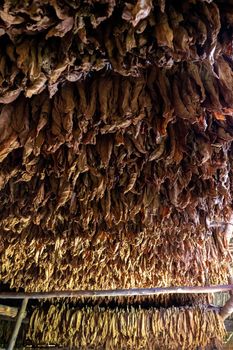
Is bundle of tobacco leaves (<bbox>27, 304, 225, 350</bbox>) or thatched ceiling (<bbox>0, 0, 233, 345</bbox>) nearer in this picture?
thatched ceiling (<bbox>0, 0, 233, 345</bbox>)

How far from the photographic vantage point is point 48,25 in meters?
1.32

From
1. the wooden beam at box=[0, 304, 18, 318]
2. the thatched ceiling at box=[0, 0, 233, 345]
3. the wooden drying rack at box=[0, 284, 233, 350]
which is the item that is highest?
the thatched ceiling at box=[0, 0, 233, 345]

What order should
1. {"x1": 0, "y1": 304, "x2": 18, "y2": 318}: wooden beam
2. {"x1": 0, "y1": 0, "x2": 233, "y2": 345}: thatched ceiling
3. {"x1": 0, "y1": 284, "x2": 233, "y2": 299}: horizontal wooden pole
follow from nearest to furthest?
{"x1": 0, "y1": 0, "x2": 233, "y2": 345}: thatched ceiling < {"x1": 0, "y1": 284, "x2": 233, "y2": 299}: horizontal wooden pole < {"x1": 0, "y1": 304, "x2": 18, "y2": 318}: wooden beam

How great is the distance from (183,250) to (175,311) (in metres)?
2.49

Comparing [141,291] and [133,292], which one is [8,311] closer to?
[133,292]

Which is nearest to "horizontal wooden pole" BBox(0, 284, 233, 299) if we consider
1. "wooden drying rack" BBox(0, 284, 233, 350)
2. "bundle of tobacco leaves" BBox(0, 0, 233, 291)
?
"wooden drying rack" BBox(0, 284, 233, 350)

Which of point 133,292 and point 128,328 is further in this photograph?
point 128,328

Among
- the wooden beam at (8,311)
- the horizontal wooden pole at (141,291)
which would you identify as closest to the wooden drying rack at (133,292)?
the horizontal wooden pole at (141,291)

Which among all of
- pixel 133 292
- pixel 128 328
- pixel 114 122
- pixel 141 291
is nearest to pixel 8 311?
pixel 128 328

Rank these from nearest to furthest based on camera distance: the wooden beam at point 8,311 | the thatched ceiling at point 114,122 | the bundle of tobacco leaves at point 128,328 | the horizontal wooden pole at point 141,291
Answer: the thatched ceiling at point 114,122
the horizontal wooden pole at point 141,291
the wooden beam at point 8,311
the bundle of tobacco leaves at point 128,328

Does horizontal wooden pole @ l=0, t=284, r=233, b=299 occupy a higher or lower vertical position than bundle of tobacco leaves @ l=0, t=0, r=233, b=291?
lower

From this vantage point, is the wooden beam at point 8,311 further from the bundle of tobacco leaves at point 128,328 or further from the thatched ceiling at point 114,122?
the thatched ceiling at point 114,122

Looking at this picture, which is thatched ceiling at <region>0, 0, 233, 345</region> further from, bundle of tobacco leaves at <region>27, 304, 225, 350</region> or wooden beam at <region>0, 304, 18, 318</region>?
bundle of tobacco leaves at <region>27, 304, 225, 350</region>

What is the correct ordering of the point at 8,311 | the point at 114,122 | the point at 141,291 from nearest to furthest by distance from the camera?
the point at 114,122 → the point at 141,291 → the point at 8,311
